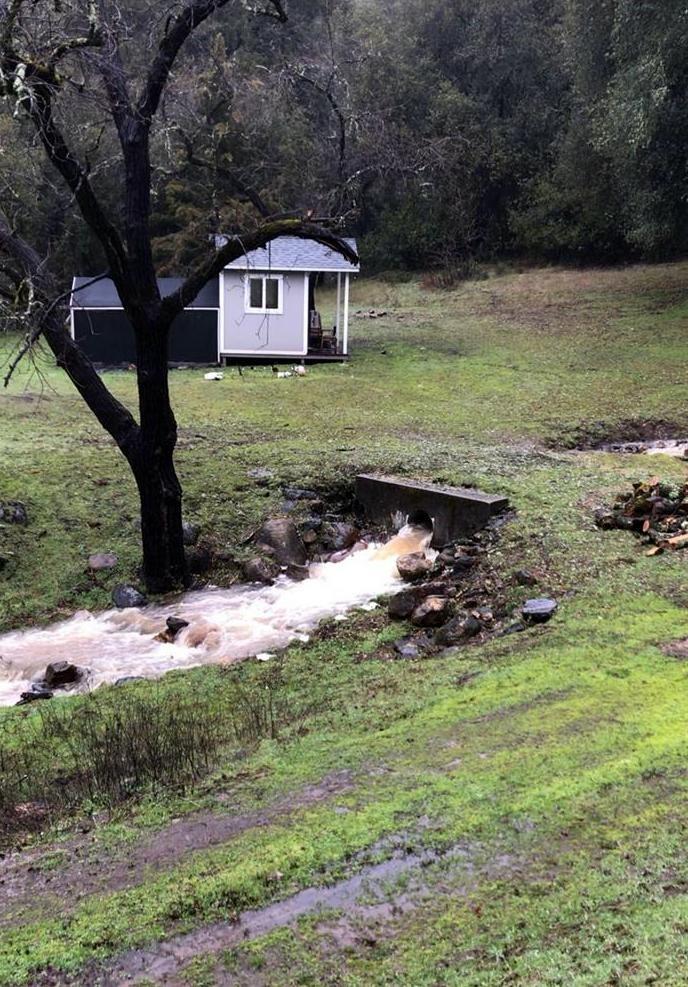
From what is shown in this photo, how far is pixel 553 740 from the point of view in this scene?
468 centimetres

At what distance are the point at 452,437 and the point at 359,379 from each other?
616 cm

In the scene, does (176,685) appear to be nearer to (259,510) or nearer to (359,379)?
(259,510)

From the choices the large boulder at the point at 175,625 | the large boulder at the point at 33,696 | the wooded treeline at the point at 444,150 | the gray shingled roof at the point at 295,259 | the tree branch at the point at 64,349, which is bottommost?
the large boulder at the point at 33,696

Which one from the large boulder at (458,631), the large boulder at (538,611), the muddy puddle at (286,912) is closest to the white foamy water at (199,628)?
the large boulder at (458,631)

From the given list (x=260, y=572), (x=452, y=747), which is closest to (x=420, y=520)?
(x=260, y=572)

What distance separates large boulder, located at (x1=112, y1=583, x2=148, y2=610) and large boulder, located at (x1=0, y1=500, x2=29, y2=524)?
5.88 ft

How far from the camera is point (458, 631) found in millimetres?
7141

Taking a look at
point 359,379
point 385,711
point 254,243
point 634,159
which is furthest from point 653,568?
point 634,159

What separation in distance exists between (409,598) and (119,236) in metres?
4.75

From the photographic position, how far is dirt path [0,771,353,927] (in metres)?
3.74

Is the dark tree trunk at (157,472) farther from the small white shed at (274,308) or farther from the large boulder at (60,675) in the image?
the small white shed at (274,308)

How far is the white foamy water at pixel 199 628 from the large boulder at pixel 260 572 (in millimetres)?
105

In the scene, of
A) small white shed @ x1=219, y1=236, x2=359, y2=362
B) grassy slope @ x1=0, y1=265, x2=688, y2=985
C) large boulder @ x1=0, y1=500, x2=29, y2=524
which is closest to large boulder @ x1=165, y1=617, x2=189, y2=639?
grassy slope @ x1=0, y1=265, x2=688, y2=985

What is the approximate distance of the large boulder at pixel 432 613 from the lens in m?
7.52
